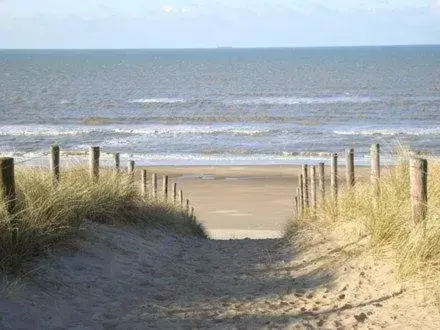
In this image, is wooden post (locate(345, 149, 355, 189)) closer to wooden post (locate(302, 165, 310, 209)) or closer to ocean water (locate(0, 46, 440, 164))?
wooden post (locate(302, 165, 310, 209))

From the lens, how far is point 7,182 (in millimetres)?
8406

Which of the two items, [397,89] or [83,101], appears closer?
[83,101]

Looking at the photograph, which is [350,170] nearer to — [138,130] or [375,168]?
[375,168]

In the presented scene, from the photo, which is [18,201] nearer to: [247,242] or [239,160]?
[247,242]

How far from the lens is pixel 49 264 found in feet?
29.3

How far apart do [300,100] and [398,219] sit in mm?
63633

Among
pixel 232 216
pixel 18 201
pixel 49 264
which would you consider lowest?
pixel 232 216

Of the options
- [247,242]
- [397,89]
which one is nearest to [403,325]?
[247,242]

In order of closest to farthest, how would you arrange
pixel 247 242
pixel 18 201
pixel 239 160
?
pixel 18 201 < pixel 247 242 < pixel 239 160

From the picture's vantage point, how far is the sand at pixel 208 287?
25.2 ft

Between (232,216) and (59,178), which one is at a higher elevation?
(59,178)

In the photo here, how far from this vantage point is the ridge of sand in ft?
25.1

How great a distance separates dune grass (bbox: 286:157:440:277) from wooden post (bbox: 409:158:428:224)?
0.11 metres

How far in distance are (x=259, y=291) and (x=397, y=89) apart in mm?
75873
